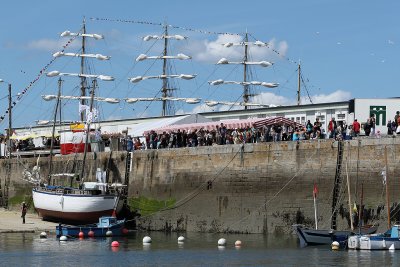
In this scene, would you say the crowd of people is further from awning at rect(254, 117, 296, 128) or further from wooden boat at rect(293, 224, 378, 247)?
wooden boat at rect(293, 224, 378, 247)

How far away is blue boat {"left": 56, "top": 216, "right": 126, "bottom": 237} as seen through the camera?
5278 centimetres

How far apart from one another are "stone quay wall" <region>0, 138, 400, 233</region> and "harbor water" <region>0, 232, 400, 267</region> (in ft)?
5.00

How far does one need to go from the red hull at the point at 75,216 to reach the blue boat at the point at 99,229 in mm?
3379

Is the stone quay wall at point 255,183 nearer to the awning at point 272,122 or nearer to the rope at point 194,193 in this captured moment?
the rope at point 194,193

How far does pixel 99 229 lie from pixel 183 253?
10185 millimetres

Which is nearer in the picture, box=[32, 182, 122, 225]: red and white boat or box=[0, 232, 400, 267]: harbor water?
box=[0, 232, 400, 267]: harbor water

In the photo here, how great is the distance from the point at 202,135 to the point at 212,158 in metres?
4.02

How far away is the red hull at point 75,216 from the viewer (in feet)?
190

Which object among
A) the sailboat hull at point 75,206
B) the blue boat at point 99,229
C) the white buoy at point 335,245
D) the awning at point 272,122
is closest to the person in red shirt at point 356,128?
the white buoy at point 335,245

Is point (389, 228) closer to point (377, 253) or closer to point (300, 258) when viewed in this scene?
point (377, 253)

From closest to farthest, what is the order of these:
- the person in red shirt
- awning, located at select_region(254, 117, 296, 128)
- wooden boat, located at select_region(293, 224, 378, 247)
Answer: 1. wooden boat, located at select_region(293, 224, 378, 247)
2. the person in red shirt
3. awning, located at select_region(254, 117, 296, 128)

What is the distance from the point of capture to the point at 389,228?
144 feet

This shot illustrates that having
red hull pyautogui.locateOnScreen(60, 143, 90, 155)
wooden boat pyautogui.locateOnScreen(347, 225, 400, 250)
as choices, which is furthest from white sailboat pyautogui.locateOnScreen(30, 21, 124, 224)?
wooden boat pyautogui.locateOnScreen(347, 225, 400, 250)

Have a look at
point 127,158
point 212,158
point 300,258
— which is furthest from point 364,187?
point 127,158
